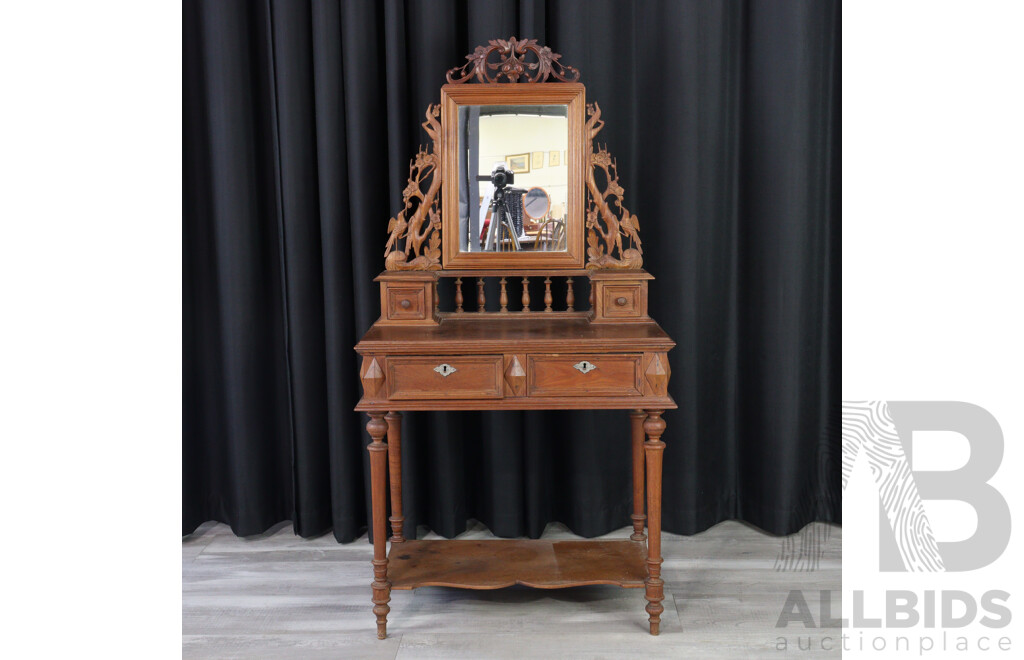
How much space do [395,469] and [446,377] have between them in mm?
595

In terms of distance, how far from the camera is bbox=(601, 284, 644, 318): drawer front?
255 centimetres

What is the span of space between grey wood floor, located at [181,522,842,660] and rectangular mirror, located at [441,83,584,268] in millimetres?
1127

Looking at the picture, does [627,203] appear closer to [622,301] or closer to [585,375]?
[622,301]

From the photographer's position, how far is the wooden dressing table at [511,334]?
2229 millimetres

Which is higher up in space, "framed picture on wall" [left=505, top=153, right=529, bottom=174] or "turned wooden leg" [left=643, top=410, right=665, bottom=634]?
"framed picture on wall" [left=505, top=153, right=529, bottom=174]

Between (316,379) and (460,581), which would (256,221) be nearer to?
(316,379)

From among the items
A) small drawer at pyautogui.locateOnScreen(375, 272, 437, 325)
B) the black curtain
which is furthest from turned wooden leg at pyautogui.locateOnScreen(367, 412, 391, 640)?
the black curtain

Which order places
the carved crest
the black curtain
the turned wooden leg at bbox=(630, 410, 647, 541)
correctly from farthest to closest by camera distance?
the black curtain → the turned wooden leg at bbox=(630, 410, 647, 541) → the carved crest

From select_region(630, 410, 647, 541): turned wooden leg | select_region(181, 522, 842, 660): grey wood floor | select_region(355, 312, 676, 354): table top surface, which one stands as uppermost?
select_region(355, 312, 676, 354): table top surface

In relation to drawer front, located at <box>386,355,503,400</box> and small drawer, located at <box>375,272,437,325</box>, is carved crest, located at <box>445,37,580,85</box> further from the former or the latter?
drawer front, located at <box>386,355,503,400</box>

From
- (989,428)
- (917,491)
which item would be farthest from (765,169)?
(989,428)

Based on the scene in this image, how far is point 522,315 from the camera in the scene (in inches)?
105

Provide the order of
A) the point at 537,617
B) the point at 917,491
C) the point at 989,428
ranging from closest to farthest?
the point at 989,428
the point at 917,491
the point at 537,617

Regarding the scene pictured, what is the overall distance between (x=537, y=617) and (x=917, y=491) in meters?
1.20
